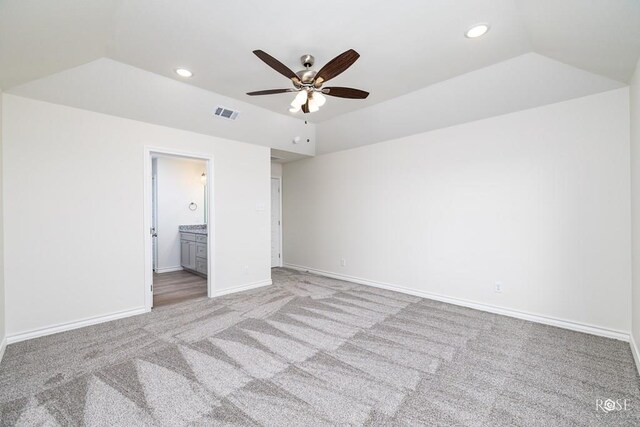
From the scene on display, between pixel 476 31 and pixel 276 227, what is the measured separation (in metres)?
5.29

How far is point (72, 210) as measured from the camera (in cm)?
315

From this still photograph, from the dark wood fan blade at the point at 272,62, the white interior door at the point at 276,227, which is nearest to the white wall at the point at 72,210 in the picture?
the dark wood fan blade at the point at 272,62

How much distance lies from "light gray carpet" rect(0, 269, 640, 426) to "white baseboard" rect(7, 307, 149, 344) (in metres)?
0.10

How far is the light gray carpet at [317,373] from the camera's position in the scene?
1.84 m

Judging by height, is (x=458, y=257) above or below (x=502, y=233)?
below

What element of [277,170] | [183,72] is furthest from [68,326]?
[277,170]

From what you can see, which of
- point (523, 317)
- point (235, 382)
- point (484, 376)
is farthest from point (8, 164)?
point (523, 317)

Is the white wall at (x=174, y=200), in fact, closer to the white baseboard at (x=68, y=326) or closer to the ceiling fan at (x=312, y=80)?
the white baseboard at (x=68, y=326)

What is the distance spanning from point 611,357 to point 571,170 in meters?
1.86

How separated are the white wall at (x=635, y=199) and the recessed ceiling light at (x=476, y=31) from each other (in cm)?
129

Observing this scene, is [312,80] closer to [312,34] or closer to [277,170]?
[312,34]

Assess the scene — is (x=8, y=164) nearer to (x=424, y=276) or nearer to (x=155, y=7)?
(x=155, y=7)

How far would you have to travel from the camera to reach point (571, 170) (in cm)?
310

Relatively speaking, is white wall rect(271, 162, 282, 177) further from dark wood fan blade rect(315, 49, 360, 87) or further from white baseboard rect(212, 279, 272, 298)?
dark wood fan blade rect(315, 49, 360, 87)
